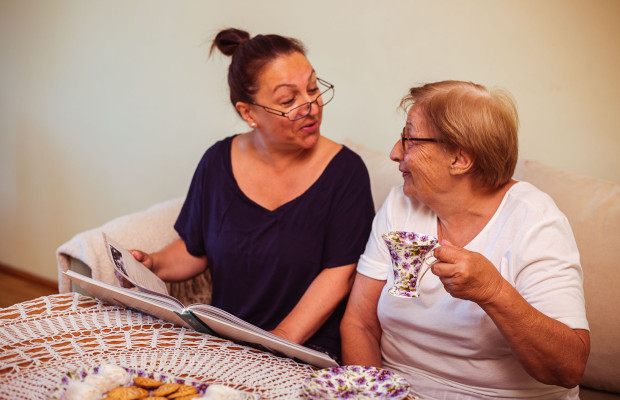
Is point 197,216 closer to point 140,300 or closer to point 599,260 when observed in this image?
point 140,300

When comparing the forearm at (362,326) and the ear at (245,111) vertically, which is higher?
the ear at (245,111)

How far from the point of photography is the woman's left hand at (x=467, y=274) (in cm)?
120

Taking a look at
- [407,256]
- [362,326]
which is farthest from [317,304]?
[407,256]

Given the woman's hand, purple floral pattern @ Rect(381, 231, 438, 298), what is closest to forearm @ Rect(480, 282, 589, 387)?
the woman's hand

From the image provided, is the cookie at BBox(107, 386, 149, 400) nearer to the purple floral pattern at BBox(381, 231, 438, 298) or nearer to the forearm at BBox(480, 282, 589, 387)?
Answer: the purple floral pattern at BBox(381, 231, 438, 298)

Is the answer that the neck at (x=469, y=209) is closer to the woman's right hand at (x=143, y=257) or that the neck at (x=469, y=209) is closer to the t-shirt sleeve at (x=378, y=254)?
the t-shirt sleeve at (x=378, y=254)

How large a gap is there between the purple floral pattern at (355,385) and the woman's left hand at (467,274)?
222mm

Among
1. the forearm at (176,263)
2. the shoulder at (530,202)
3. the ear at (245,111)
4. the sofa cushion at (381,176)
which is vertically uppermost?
the ear at (245,111)

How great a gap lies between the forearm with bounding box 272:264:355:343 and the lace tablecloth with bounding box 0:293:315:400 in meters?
0.41

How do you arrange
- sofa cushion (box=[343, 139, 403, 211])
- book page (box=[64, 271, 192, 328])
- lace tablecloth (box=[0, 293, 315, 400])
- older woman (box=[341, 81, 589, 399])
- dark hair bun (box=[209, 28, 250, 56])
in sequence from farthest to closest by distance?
sofa cushion (box=[343, 139, 403, 211]) < dark hair bun (box=[209, 28, 250, 56]) < book page (box=[64, 271, 192, 328]) < older woman (box=[341, 81, 589, 399]) < lace tablecloth (box=[0, 293, 315, 400])

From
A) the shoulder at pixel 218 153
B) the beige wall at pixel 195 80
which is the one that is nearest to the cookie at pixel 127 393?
the shoulder at pixel 218 153

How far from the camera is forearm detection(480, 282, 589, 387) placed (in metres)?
1.24

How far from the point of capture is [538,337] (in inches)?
49.2

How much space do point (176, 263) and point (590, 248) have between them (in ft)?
4.29
